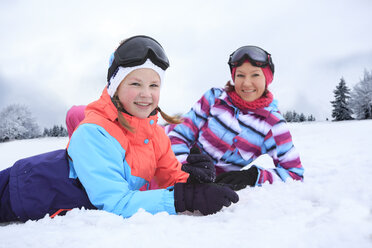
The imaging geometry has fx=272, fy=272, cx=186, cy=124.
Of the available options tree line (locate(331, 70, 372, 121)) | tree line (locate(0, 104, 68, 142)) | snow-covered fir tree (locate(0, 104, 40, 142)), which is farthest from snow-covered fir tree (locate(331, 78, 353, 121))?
snow-covered fir tree (locate(0, 104, 40, 142))

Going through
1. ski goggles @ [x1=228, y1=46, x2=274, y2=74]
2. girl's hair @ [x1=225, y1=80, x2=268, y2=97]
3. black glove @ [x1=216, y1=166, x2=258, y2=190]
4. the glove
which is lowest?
black glove @ [x1=216, y1=166, x2=258, y2=190]

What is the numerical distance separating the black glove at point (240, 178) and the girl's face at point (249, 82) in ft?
2.52

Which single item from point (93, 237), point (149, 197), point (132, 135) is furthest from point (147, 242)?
point (132, 135)

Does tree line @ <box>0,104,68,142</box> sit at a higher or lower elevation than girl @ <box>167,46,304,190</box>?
lower

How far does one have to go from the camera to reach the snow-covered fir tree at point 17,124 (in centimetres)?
2062

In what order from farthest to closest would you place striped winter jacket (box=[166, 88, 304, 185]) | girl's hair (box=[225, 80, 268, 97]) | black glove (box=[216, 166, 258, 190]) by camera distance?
girl's hair (box=[225, 80, 268, 97])
striped winter jacket (box=[166, 88, 304, 185])
black glove (box=[216, 166, 258, 190])

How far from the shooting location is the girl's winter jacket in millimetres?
1681

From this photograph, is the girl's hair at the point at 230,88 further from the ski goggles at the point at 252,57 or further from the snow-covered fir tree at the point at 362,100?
the snow-covered fir tree at the point at 362,100

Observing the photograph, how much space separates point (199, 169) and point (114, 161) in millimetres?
563

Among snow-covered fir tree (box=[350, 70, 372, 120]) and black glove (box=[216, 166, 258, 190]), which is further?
snow-covered fir tree (box=[350, 70, 372, 120])

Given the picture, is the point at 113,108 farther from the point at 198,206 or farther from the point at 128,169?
the point at 198,206

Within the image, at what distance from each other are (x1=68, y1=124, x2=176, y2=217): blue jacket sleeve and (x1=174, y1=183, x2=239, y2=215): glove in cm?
5

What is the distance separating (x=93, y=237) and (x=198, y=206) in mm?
720

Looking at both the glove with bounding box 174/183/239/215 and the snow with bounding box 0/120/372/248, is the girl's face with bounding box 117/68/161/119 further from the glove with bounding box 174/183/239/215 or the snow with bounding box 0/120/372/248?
the snow with bounding box 0/120/372/248
